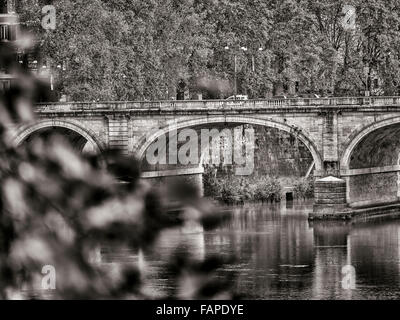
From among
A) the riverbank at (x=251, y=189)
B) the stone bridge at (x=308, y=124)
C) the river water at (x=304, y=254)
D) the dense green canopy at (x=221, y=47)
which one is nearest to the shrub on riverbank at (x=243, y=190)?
the riverbank at (x=251, y=189)

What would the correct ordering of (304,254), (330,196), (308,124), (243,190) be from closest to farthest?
(304,254)
(330,196)
(308,124)
(243,190)

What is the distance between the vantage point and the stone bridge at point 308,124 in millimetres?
51969

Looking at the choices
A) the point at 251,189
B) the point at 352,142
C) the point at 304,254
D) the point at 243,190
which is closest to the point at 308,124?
the point at 352,142

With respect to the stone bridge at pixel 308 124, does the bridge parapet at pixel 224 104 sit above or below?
above

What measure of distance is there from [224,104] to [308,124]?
3821mm

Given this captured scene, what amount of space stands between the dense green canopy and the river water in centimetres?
1278

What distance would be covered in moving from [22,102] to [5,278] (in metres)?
0.40

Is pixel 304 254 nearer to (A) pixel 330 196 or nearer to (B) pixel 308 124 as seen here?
(A) pixel 330 196

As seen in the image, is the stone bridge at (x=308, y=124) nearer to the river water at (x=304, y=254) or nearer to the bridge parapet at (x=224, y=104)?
the bridge parapet at (x=224, y=104)

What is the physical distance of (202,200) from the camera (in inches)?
108

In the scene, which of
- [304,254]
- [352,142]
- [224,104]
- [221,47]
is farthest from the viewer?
[221,47]

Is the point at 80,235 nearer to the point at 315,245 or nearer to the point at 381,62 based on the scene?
the point at 315,245

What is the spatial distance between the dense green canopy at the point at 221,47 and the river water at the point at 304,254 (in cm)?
1278

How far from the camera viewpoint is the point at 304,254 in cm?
3953
